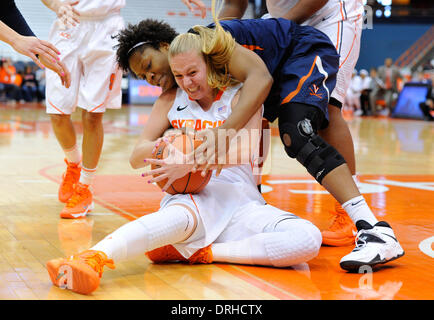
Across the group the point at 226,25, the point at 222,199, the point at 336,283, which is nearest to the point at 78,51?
the point at 226,25

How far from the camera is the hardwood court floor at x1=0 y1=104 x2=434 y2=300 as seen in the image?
7.75 feet

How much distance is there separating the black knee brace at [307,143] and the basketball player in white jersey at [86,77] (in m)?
1.64

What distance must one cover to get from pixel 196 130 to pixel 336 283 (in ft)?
3.23

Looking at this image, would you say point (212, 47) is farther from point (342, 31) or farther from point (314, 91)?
point (342, 31)

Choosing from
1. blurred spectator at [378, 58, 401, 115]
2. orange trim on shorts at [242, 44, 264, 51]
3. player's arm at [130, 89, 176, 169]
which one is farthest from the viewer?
blurred spectator at [378, 58, 401, 115]

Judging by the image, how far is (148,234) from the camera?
98.0 inches

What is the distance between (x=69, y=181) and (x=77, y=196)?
0.33 metres

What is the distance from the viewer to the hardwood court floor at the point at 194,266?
7.75 feet

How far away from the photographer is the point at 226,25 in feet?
9.70

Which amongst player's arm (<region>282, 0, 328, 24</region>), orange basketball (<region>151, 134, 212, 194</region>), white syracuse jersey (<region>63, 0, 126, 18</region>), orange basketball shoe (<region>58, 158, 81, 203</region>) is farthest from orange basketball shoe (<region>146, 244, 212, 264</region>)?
white syracuse jersey (<region>63, 0, 126, 18</region>)

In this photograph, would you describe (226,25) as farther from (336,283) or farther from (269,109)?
(336,283)

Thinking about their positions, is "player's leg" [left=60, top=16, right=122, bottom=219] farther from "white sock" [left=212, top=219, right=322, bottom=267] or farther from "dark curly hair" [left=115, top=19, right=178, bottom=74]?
"white sock" [left=212, top=219, right=322, bottom=267]

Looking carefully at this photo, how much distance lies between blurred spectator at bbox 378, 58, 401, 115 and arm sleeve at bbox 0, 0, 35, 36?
17784mm

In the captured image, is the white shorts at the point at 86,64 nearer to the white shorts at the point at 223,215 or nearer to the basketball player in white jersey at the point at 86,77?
the basketball player in white jersey at the point at 86,77
